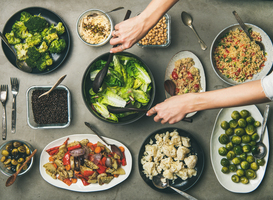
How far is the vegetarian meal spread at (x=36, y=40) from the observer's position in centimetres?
238

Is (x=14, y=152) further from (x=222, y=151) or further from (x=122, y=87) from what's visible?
(x=222, y=151)

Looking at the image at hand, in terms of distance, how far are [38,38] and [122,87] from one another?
1.17 m

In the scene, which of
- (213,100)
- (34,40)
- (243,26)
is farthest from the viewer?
(34,40)

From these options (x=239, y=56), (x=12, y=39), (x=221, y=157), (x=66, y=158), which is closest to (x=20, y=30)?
(x=12, y=39)

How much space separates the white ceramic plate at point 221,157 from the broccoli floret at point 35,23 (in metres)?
2.37

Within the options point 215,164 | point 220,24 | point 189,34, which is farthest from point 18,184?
point 220,24

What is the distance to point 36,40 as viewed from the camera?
95.3 inches

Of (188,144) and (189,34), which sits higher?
(189,34)

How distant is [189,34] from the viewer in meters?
2.55

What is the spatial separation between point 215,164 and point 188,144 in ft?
1.37

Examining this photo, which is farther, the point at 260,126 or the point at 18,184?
the point at 18,184

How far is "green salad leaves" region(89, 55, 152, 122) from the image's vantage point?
2279 mm

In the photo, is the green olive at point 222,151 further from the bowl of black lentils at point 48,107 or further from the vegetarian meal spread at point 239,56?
the bowl of black lentils at point 48,107

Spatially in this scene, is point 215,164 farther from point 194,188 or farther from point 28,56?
point 28,56
